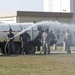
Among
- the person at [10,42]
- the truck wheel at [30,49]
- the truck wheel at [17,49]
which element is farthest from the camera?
the truck wheel at [30,49]

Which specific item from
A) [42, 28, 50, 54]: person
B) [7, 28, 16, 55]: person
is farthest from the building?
[7, 28, 16, 55]: person

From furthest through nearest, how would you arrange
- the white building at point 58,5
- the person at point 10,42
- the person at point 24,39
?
the white building at point 58,5
the person at point 24,39
the person at point 10,42

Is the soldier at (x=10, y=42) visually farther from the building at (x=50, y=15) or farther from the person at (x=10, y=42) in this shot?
the building at (x=50, y=15)

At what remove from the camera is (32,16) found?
51.1 m

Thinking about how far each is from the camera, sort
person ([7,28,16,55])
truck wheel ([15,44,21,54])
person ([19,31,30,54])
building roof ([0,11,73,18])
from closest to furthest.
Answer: person ([7,28,16,55])
person ([19,31,30,54])
truck wheel ([15,44,21,54])
building roof ([0,11,73,18])

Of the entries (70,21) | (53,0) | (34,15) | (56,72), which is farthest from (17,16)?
(56,72)

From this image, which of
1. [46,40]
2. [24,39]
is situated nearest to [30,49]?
[24,39]

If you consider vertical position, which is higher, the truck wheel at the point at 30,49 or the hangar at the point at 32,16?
the hangar at the point at 32,16

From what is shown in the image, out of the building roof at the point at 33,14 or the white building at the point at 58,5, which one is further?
the white building at the point at 58,5

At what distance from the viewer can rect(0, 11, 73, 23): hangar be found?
50.6m

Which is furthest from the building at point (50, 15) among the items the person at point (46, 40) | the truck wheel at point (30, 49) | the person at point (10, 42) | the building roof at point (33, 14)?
the person at point (10, 42)

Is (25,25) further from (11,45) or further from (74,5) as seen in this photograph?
(74,5)

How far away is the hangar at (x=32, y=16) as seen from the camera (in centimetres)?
5062

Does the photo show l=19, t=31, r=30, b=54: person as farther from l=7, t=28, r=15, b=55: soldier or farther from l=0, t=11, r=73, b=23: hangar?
l=0, t=11, r=73, b=23: hangar
